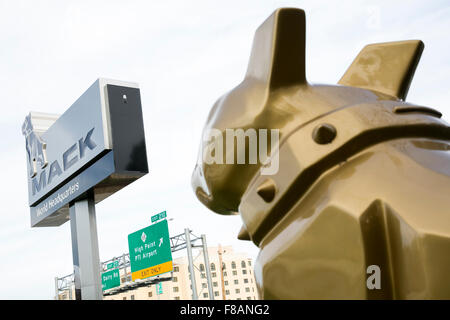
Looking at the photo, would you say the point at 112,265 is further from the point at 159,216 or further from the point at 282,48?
the point at 282,48

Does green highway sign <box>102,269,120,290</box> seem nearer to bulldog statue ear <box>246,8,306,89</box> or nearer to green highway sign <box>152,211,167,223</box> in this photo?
green highway sign <box>152,211,167,223</box>

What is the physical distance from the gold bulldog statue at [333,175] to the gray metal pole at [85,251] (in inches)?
285

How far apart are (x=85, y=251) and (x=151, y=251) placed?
6.16 meters

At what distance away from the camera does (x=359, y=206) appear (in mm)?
1019

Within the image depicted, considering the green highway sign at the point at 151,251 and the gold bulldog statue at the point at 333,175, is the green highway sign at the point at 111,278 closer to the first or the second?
the green highway sign at the point at 151,251

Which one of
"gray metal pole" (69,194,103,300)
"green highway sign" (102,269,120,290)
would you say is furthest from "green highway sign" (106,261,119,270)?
"gray metal pole" (69,194,103,300)

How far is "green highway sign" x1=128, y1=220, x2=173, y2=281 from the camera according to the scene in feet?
45.7

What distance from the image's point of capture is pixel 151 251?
14398mm

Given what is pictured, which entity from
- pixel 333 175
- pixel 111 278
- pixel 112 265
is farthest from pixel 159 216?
pixel 333 175

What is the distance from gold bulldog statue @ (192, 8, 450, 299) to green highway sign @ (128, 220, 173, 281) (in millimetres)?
12740

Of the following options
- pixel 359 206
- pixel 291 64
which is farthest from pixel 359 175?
pixel 291 64
